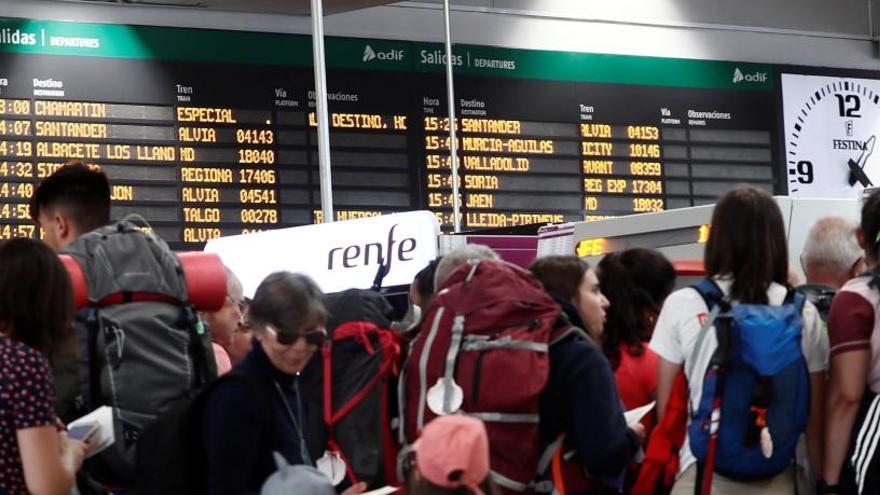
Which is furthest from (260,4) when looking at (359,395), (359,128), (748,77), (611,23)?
(359,395)

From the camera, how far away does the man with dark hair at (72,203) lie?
4543mm

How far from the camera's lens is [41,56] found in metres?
9.09

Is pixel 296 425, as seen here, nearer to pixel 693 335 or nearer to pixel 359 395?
pixel 359 395

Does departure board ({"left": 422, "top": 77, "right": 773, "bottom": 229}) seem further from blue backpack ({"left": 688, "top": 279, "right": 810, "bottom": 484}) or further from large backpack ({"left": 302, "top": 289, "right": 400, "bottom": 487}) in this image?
blue backpack ({"left": 688, "top": 279, "right": 810, "bottom": 484})

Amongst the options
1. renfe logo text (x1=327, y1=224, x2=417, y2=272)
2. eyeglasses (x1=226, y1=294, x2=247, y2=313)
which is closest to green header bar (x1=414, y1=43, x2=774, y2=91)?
renfe logo text (x1=327, y1=224, x2=417, y2=272)

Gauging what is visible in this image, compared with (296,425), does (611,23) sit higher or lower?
higher

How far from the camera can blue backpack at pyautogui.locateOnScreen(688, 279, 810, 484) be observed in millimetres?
4266

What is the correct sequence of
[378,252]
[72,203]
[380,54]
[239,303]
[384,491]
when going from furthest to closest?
[380,54]
[378,252]
[239,303]
[72,203]
[384,491]

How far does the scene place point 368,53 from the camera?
10000mm

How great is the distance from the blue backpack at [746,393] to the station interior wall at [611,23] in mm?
5880

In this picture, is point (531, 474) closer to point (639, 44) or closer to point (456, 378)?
point (456, 378)

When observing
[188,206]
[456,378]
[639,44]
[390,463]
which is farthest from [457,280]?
[639,44]

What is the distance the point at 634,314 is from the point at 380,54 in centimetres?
538

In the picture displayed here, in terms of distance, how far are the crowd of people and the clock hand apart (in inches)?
266
